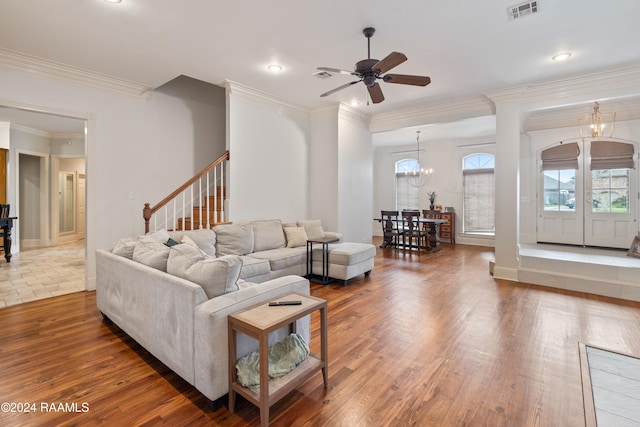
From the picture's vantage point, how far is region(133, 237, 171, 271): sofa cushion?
246 cm

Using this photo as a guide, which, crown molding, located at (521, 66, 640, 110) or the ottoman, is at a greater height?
crown molding, located at (521, 66, 640, 110)

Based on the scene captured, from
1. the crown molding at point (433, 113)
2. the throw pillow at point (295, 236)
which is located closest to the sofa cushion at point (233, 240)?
the throw pillow at point (295, 236)

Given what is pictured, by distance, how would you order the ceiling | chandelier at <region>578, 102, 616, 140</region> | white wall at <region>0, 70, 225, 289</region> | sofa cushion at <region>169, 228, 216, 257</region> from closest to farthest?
the ceiling
sofa cushion at <region>169, 228, 216, 257</region>
white wall at <region>0, 70, 225, 289</region>
chandelier at <region>578, 102, 616, 140</region>

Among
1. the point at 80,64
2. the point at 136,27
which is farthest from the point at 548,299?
the point at 80,64

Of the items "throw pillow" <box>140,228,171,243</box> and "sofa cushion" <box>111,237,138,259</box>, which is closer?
"sofa cushion" <box>111,237,138,259</box>

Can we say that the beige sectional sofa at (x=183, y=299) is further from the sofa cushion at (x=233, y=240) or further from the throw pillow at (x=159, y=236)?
the sofa cushion at (x=233, y=240)

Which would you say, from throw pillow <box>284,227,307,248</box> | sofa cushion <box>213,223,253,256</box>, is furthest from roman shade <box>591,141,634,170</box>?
sofa cushion <box>213,223,253,256</box>

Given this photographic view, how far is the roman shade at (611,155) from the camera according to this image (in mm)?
5863

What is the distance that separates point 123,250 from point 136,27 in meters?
2.22

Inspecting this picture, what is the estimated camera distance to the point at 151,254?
2570mm

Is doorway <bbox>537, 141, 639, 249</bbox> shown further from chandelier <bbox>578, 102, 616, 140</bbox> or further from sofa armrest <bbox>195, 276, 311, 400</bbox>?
sofa armrest <bbox>195, 276, 311, 400</bbox>

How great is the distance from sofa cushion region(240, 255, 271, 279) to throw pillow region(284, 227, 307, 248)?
1.02 meters

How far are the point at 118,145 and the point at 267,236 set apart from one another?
2.53m

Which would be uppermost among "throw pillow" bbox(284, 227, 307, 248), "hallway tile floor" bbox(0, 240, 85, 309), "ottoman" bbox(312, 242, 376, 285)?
"throw pillow" bbox(284, 227, 307, 248)
